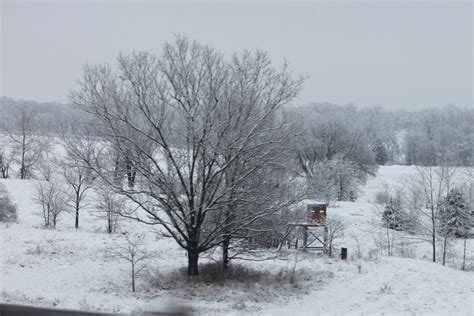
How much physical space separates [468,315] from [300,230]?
11.4 m

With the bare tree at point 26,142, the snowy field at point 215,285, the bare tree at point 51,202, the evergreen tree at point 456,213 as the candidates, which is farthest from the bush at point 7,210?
the evergreen tree at point 456,213

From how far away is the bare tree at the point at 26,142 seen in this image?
140 feet

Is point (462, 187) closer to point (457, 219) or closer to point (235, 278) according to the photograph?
point (457, 219)

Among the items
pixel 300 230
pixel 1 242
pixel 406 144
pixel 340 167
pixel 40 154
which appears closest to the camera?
pixel 1 242

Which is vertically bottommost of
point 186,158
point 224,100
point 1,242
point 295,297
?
point 295,297

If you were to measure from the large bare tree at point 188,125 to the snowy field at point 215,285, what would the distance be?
2.26m

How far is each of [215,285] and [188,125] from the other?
527cm

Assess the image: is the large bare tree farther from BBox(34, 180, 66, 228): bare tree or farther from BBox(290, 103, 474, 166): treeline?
BBox(290, 103, 474, 166): treeline

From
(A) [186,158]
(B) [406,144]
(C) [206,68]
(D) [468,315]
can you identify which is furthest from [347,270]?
(B) [406,144]

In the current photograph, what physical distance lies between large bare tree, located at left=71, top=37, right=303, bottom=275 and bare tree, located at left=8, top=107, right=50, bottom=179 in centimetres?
3027

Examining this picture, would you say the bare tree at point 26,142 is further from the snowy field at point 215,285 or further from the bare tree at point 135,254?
the bare tree at point 135,254

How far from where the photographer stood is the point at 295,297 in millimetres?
14219

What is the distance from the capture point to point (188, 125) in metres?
14.8

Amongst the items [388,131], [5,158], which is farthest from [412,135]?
[5,158]
